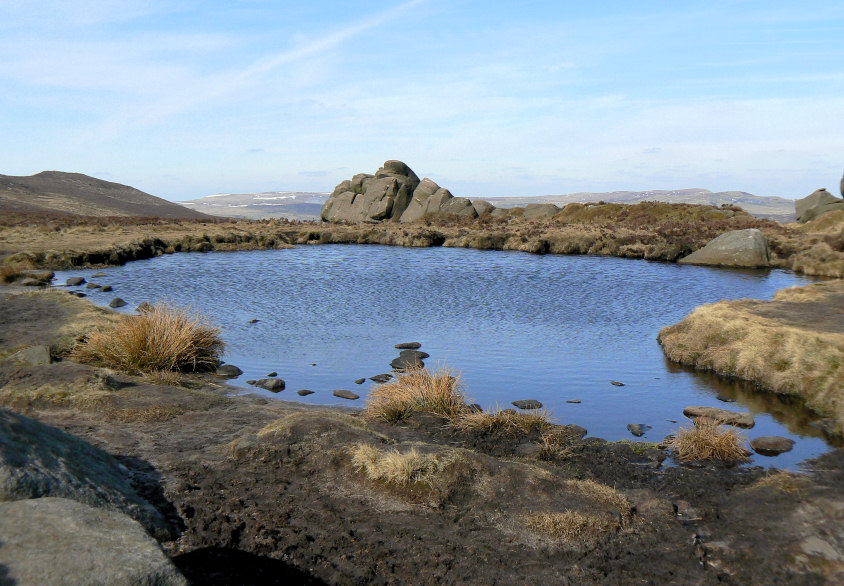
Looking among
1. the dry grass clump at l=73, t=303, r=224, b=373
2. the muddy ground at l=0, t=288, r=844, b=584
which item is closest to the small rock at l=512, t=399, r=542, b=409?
the muddy ground at l=0, t=288, r=844, b=584

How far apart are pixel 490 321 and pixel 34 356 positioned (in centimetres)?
1543

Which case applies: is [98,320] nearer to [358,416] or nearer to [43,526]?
[358,416]

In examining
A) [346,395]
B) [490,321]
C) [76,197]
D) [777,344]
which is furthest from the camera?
[76,197]

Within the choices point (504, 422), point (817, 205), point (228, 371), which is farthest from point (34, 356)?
point (817, 205)

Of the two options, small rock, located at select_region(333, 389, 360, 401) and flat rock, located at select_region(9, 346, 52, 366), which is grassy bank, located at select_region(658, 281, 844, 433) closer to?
small rock, located at select_region(333, 389, 360, 401)

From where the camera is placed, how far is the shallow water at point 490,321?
15992 millimetres

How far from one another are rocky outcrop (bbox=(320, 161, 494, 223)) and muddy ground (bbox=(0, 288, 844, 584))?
66934 millimetres

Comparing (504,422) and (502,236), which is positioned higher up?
(502,236)

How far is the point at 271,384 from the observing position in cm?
1639

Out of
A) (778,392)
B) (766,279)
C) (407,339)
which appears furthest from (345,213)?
(778,392)

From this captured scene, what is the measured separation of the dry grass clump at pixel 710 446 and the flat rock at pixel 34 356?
12812mm

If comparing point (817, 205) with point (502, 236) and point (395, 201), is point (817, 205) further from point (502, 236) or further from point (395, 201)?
point (395, 201)

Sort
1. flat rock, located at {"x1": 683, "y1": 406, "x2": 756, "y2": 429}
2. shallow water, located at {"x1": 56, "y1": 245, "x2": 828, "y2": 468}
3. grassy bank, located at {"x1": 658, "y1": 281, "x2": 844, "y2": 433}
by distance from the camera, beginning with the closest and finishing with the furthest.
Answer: flat rock, located at {"x1": 683, "y1": 406, "x2": 756, "y2": 429} → grassy bank, located at {"x1": 658, "y1": 281, "x2": 844, "y2": 433} → shallow water, located at {"x1": 56, "y1": 245, "x2": 828, "y2": 468}

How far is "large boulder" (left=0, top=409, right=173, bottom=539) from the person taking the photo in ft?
19.1
